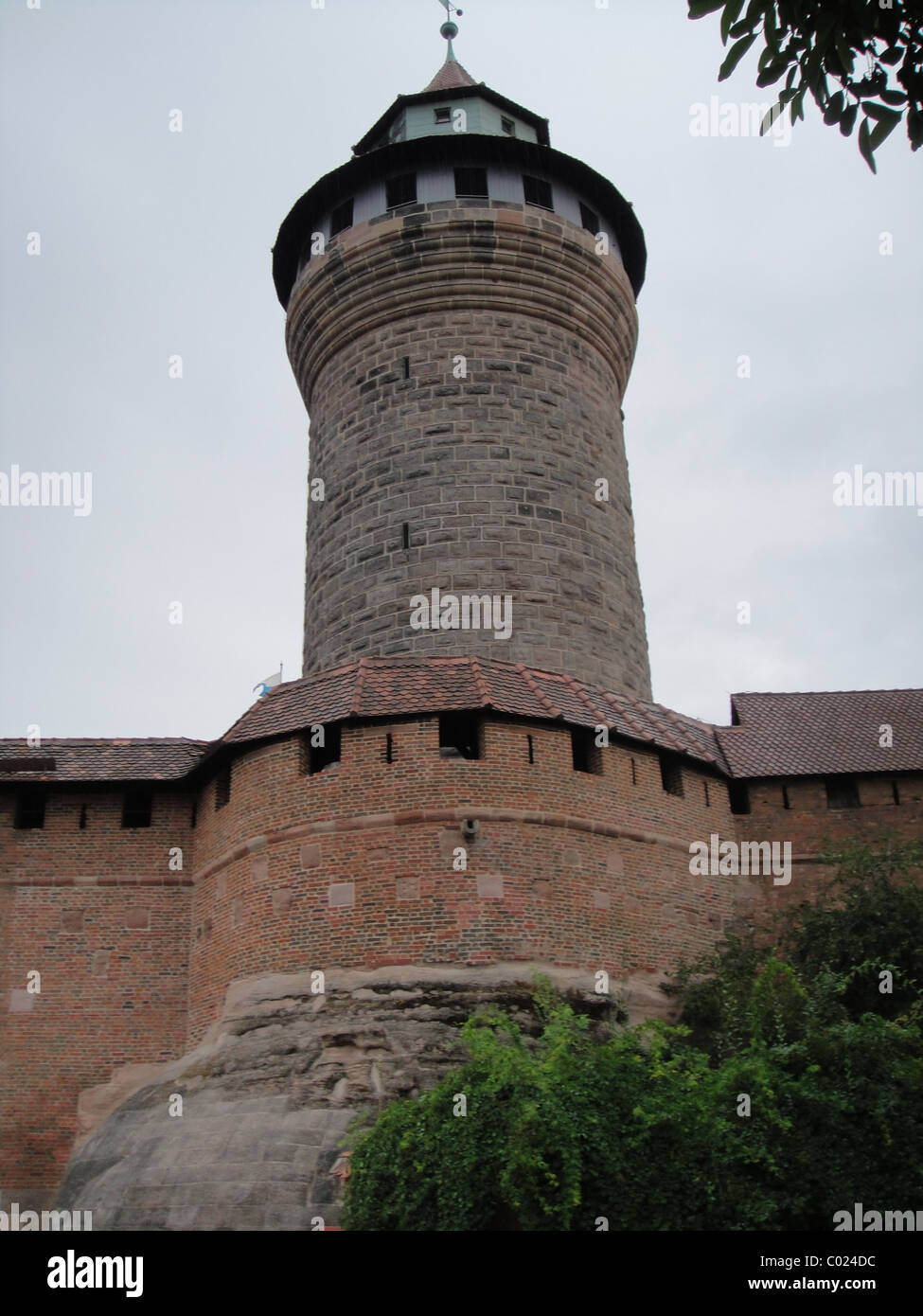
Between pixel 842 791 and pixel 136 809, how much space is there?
8853 millimetres

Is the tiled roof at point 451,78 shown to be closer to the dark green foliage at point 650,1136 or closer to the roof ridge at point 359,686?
the roof ridge at point 359,686

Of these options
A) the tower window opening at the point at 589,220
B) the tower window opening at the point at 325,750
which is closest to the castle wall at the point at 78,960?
the tower window opening at the point at 325,750

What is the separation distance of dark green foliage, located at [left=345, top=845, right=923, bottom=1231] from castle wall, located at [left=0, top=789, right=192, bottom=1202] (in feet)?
15.7

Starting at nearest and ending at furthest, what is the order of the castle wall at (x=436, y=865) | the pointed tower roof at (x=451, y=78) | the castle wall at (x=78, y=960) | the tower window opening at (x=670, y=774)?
the castle wall at (x=436, y=865)
the castle wall at (x=78, y=960)
the tower window opening at (x=670, y=774)
the pointed tower roof at (x=451, y=78)

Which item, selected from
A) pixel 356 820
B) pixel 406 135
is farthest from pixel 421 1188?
pixel 406 135

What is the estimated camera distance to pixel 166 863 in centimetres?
1538

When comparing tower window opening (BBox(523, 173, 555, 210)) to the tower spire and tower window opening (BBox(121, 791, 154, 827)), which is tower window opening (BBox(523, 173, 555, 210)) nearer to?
the tower spire

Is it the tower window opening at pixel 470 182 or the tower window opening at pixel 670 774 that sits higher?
the tower window opening at pixel 470 182

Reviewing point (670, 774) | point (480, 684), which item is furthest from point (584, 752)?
point (480, 684)

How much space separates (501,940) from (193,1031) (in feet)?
12.6

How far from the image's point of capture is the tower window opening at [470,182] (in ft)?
58.6

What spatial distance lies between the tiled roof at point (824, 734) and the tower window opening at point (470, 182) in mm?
7871
